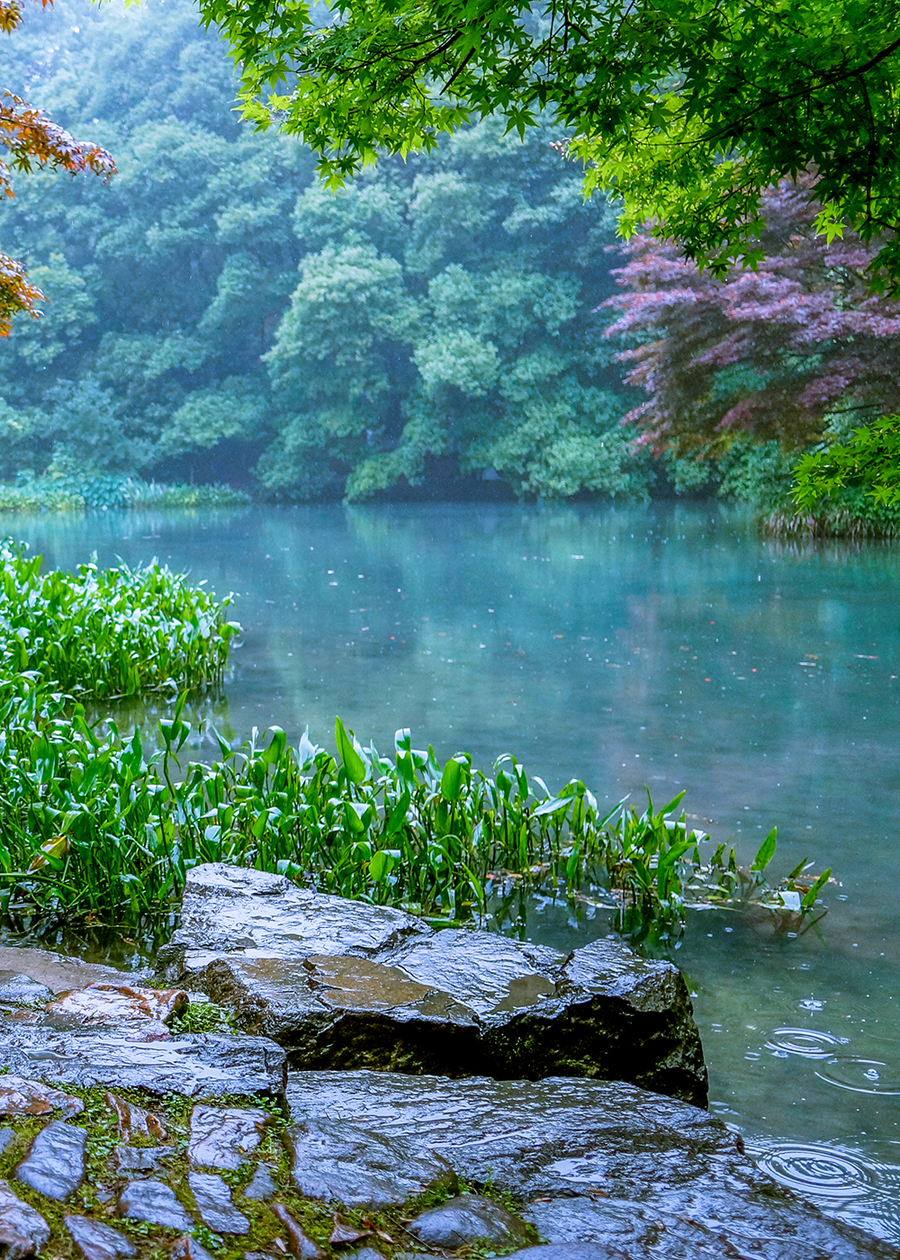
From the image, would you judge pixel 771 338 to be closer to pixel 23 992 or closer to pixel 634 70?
pixel 634 70

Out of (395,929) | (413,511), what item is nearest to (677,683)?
(395,929)

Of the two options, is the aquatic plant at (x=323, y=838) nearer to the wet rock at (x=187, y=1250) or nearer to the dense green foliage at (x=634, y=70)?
the dense green foliage at (x=634, y=70)

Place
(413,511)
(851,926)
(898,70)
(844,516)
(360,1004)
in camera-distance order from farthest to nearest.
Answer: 1. (413,511)
2. (844,516)
3. (851,926)
4. (898,70)
5. (360,1004)

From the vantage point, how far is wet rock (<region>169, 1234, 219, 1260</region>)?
1.26m

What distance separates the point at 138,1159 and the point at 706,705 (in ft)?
19.7

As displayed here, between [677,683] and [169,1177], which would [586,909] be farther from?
[677,683]

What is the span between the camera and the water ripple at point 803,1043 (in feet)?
9.70

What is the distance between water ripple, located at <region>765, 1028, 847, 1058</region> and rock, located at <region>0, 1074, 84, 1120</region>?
2082 mm

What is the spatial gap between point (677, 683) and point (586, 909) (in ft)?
13.1

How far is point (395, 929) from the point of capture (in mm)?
2918

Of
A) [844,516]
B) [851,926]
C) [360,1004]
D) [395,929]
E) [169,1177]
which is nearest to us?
[169,1177]

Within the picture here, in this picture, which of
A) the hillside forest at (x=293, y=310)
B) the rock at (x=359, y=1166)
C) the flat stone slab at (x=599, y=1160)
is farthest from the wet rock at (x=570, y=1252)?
the hillside forest at (x=293, y=310)

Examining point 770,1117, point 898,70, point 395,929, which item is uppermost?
point 898,70

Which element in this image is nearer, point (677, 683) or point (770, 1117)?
point (770, 1117)
